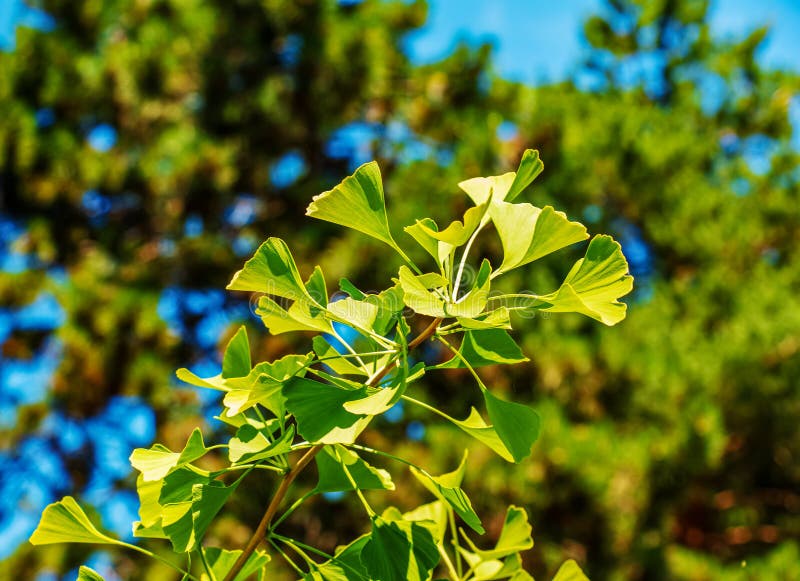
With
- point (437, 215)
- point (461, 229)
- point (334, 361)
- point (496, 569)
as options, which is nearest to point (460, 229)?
point (461, 229)

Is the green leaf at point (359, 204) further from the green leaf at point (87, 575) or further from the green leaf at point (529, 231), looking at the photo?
the green leaf at point (87, 575)

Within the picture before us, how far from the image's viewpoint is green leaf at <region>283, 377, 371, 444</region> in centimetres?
31

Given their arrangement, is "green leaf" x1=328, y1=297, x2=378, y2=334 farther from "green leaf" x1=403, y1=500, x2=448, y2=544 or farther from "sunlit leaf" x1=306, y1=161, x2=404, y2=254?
"green leaf" x1=403, y1=500, x2=448, y2=544

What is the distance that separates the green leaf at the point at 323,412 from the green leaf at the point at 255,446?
0.04 feet

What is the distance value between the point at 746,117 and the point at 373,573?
21.9 ft

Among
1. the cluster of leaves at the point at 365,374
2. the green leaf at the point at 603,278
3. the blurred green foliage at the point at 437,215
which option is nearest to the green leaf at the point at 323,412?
the cluster of leaves at the point at 365,374

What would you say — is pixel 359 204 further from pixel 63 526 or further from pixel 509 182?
pixel 63 526

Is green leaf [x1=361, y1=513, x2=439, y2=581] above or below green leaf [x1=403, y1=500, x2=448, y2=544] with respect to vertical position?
above

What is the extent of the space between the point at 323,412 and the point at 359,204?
119 mm

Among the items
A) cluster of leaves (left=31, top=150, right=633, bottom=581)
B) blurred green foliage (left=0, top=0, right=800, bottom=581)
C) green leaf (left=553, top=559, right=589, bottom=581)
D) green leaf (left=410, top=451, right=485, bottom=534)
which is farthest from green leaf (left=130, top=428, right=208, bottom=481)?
blurred green foliage (left=0, top=0, right=800, bottom=581)

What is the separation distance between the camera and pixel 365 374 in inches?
15.1

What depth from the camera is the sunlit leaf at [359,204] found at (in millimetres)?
373

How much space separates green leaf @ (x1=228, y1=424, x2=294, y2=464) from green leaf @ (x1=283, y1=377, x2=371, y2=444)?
0.04ft

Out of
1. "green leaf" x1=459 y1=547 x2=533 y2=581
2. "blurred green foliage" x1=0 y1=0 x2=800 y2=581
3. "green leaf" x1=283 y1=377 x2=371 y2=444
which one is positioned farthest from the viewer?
"blurred green foliage" x1=0 y1=0 x2=800 y2=581
